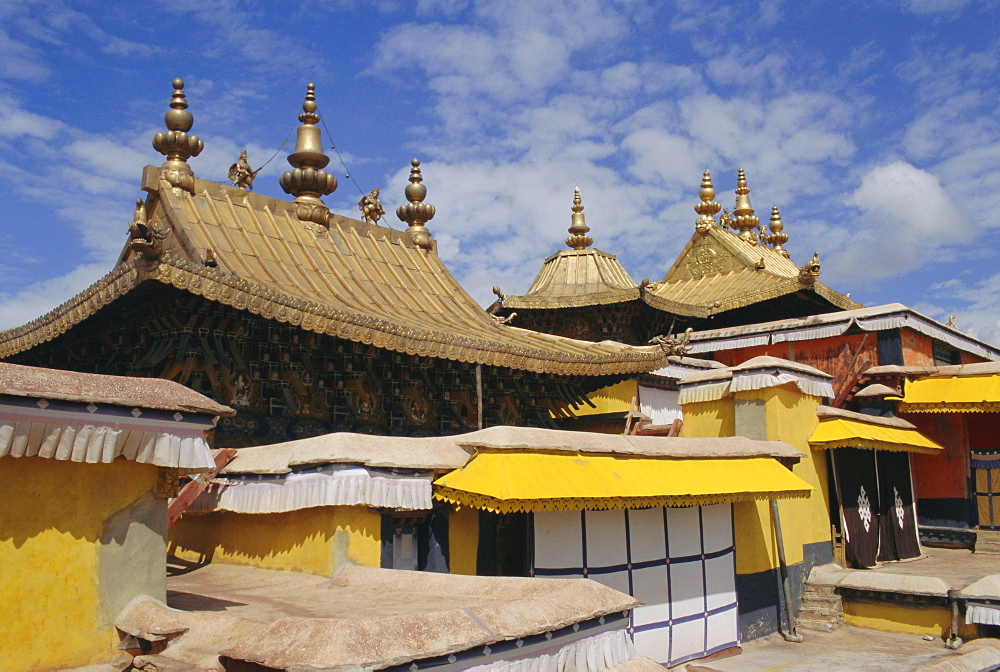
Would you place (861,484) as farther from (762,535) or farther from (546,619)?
(546,619)

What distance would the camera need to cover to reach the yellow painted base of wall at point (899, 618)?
10.6 metres

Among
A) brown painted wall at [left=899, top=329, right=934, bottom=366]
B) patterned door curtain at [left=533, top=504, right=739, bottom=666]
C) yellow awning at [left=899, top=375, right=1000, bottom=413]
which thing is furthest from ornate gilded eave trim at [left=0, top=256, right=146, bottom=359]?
brown painted wall at [left=899, top=329, right=934, bottom=366]

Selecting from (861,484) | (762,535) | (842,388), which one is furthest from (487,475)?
(842,388)

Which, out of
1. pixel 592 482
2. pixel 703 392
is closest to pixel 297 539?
pixel 592 482

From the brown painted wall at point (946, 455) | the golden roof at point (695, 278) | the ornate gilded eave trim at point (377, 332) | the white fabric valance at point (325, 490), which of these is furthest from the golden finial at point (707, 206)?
the white fabric valance at point (325, 490)

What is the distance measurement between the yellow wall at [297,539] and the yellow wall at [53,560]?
2306 mm

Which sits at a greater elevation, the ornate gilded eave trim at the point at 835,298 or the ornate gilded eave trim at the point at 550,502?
the ornate gilded eave trim at the point at 835,298

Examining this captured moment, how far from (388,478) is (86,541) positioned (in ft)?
8.97

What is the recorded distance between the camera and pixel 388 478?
7160mm

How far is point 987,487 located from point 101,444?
1540 cm

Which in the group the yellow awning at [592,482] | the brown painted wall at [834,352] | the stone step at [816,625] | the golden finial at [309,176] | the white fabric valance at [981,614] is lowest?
the stone step at [816,625]

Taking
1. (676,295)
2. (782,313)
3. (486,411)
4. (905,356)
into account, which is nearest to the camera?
(486,411)

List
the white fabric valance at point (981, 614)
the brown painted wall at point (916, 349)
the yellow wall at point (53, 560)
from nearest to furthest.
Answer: the yellow wall at point (53, 560)
the white fabric valance at point (981, 614)
the brown painted wall at point (916, 349)

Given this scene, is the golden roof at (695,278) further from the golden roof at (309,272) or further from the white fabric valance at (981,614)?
the white fabric valance at (981,614)
